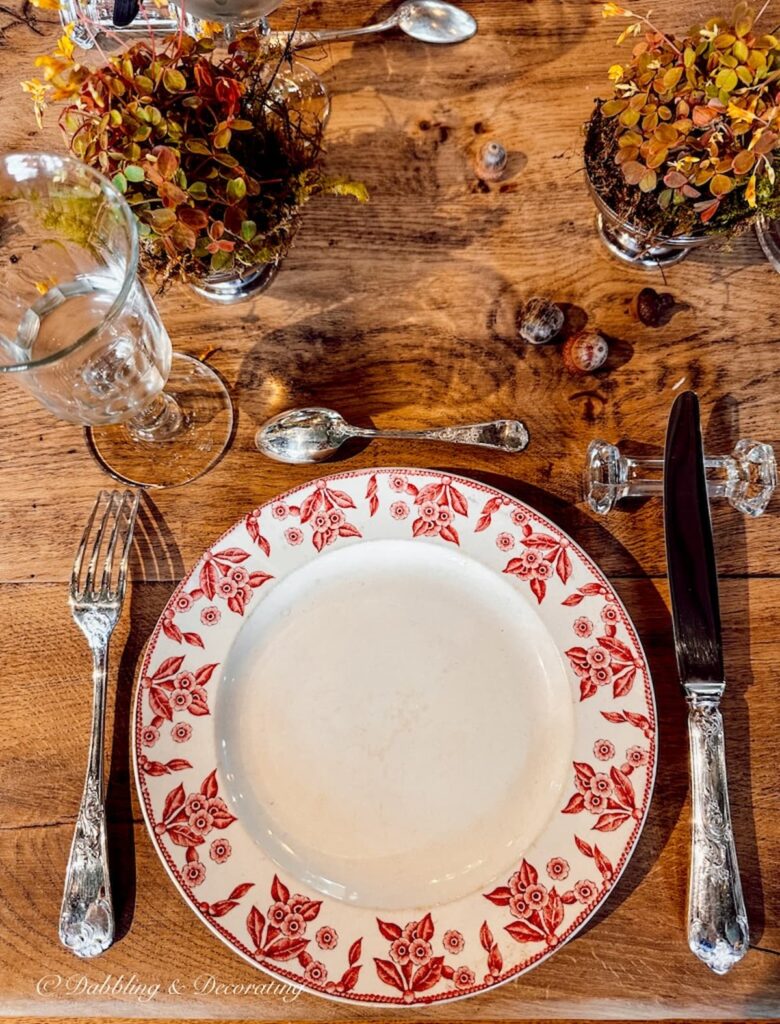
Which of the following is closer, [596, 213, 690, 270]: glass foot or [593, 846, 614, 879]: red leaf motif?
[593, 846, 614, 879]: red leaf motif

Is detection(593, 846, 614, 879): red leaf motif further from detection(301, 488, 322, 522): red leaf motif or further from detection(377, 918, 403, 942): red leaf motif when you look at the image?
detection(301, 488, 322, 522): red leaf motif

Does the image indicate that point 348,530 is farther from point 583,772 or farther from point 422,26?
point 422,26

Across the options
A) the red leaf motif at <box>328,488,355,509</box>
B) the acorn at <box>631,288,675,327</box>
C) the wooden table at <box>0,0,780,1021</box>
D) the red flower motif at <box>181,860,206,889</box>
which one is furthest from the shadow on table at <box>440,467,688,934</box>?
the red flower motif at <box>181,860,206,889</box>

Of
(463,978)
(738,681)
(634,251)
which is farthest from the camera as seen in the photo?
(634,251)

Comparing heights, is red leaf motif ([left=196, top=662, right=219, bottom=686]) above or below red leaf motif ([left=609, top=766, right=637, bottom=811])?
above

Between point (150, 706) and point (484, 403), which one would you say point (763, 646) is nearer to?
point (484, 403)

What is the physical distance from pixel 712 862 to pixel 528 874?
0.49 ft

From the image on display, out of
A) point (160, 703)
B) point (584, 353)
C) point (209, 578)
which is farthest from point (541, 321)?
point (160, 703)

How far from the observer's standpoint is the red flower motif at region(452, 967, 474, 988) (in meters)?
0.59

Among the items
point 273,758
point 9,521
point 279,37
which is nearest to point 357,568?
point 273,758

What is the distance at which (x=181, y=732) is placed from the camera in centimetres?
66

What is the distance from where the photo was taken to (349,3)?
2.94 ft

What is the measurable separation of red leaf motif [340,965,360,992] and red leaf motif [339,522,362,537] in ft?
1.16

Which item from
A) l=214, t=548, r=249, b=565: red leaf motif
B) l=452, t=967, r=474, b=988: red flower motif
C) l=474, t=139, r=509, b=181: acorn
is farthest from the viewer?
l=474, t=139, r=509, b=181: acorn
